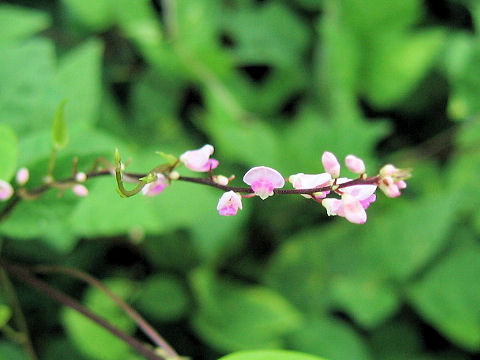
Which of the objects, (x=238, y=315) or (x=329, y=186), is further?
(x=238, y=315)

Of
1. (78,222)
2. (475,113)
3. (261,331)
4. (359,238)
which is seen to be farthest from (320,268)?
(78,222)

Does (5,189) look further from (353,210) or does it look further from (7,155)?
(353,210)

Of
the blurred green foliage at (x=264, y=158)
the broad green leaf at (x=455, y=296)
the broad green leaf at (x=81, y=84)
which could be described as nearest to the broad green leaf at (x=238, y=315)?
the blurred green foliage at (x=264, y=158)

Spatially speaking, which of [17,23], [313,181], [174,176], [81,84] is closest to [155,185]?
[174,176]

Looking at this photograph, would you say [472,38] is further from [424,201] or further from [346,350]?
[346,350]

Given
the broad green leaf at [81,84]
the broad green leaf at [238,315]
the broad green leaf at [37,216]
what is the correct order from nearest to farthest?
the broad green leaf at [37,216] < the broad green leaf at [81,84] < the broad green leaf at [238,315]

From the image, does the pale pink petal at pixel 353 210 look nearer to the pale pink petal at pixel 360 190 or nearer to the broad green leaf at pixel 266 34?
the pale pink petal at pixel 360 190
